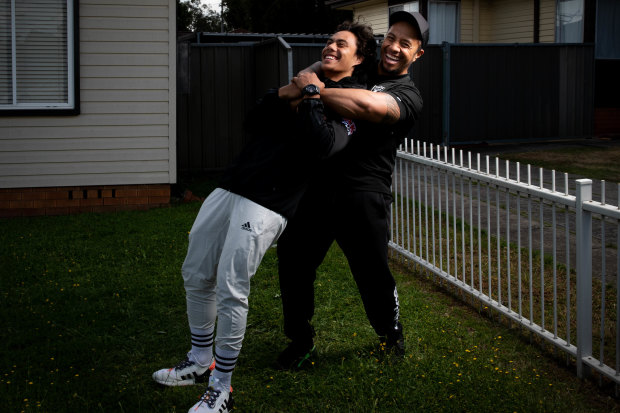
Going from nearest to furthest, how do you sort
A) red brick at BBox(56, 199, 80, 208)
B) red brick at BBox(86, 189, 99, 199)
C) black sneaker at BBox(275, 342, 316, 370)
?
black sneaker at BBox(275, 342, 316, 370) → red brick at BBox(56, 199, 80, 208) → red brick at BBox(86, 189, 99, 199)

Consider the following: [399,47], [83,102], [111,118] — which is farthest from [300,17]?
[399,47]

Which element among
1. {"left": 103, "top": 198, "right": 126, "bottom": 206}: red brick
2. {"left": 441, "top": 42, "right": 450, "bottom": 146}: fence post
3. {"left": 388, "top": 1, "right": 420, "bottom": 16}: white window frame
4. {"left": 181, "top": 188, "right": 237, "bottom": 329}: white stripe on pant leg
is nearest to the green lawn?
{"left": 181, "top": 188, "right": 237, "bottom": 329}: white stripe on pant leg

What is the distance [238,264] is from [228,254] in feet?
0.22

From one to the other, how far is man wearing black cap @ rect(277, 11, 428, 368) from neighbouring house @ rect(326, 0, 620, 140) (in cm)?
1236

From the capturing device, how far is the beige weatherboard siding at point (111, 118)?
8.56 m

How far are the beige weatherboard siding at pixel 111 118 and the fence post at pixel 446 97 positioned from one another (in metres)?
6.91

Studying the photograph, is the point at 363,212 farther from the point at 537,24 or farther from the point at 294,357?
the point at 537,24

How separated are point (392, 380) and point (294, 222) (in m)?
1.00

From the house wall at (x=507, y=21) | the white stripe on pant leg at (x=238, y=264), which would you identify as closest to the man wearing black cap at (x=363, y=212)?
the white stripe on pant leg at (x=238, y=264)

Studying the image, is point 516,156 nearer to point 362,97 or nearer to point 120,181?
point 120,181

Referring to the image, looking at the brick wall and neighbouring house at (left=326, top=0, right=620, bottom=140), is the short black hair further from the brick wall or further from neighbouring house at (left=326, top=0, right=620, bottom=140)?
neighbouring house at (left=326, top=0, right=620, bottom=140)

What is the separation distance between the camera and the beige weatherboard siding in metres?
8.56

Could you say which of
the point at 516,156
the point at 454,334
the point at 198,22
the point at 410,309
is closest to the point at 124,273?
the point at 410,309

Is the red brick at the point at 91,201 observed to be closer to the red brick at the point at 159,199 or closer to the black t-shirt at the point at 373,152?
the red brick at the point at 159,199
